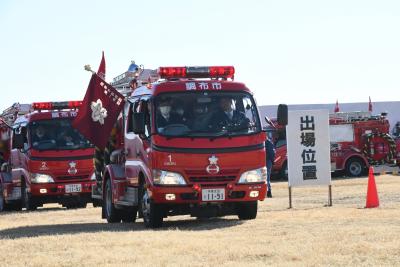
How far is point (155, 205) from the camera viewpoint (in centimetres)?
1611

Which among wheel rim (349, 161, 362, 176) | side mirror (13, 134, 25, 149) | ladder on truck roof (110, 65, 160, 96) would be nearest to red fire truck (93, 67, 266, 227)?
ladder on truck roof (110, 65, 160, 96)

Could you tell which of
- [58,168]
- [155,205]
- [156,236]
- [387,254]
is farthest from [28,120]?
[387,254]

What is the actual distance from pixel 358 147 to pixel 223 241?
27235mm

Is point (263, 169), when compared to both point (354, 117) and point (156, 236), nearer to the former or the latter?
point (156, 236)

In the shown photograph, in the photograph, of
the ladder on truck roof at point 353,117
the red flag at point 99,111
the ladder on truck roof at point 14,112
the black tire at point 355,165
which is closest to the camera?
the red flag at point 99,111

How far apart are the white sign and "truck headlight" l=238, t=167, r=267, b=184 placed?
15.2 feet

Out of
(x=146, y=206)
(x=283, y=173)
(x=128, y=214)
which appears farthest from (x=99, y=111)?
(x=283, y=173)

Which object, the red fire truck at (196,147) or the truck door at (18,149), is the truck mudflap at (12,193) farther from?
the red fire truck at (196,147)

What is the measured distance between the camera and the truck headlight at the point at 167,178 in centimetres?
1579

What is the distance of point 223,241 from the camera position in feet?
43.0

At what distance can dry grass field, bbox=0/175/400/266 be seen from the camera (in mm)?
11141

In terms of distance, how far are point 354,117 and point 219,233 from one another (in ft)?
86.4

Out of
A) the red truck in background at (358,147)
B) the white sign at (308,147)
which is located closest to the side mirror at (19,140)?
the white sign at (308,147)

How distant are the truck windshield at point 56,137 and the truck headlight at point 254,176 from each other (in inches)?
376
